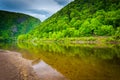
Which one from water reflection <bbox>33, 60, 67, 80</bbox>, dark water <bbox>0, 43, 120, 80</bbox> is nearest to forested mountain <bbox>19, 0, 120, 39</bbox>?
dark water <bbox>0, 43, 120, 80</bbox>

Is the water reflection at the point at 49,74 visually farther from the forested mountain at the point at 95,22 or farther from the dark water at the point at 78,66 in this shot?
the forested mountain at the point at 95,22

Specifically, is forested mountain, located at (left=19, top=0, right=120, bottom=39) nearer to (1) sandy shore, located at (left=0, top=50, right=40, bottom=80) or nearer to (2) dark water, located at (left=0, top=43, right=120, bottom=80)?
(2) dark water, located at (left=0, top=43, right=120, bottom=80)

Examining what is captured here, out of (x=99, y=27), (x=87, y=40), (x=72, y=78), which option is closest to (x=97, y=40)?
(x=87, y=40)

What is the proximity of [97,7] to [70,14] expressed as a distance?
24987 millimetres

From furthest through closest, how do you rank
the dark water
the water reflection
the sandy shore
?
1. the dark water
2. the water reflection
3. the sandy shore

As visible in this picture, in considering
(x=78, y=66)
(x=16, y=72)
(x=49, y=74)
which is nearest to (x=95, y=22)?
(x=78, y=66)

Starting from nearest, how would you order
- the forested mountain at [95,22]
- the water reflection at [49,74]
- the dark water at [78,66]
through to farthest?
the water reflection at [49,74] < the dark water at [78,66] < the forested mountain at [95,22]

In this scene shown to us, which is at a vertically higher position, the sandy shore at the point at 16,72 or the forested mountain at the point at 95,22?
the forested mountain at the point at 95,22

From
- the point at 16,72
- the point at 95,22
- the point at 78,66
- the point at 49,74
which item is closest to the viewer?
the point at 49,74

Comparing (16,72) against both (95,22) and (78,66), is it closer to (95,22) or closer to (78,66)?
(78,66)

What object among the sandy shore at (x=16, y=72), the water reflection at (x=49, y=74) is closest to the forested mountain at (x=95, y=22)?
the sandy shore at (x=16, y=72)

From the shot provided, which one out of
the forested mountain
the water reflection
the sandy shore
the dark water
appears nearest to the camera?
the sandy shore

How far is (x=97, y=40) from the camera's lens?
281 feet

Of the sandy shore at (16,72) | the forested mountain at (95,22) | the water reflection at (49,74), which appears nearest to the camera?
the sandy shore at (16,72)
